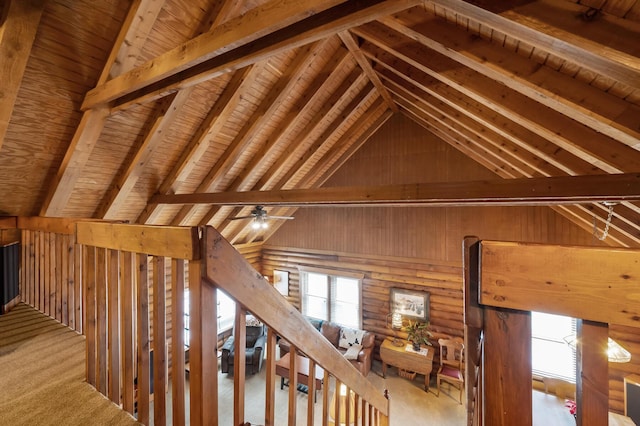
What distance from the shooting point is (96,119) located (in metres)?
2.89

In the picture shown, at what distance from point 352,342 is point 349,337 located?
5.6 inches

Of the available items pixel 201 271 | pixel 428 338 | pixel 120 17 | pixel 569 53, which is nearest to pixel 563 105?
pixel 569 53

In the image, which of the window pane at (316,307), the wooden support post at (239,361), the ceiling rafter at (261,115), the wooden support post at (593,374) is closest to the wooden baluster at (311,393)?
the wooden support post at (239,361)

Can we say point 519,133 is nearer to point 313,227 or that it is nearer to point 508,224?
point 508,224

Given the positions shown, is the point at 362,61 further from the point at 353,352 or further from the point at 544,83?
A: the point at 353,352

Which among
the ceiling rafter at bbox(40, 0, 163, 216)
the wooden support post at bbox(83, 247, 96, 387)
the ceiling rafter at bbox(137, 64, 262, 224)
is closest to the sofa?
the ceiling rafter at bbox(137, 64, 262, 224)

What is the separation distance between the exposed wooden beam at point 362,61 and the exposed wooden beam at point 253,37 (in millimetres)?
1643

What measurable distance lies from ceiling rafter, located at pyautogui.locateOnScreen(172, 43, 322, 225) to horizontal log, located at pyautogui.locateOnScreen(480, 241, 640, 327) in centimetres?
345

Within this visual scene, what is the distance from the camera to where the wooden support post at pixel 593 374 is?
2.26ft

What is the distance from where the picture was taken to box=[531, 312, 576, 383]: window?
541 cm

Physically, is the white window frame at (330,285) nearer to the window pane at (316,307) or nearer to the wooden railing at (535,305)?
the window pane at (316,307)

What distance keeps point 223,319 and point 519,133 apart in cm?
802

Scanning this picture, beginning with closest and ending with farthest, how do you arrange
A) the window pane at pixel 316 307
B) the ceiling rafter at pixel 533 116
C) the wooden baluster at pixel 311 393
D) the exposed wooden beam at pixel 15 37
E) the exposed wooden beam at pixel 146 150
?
the wooden baluster at pixel 311 393
the exposed wooden beam at pixel 15 37
the ceiling rafter at pixel 533 116
the exposed wooden beam at pixel 146 150
the window pane at pixel 316 307

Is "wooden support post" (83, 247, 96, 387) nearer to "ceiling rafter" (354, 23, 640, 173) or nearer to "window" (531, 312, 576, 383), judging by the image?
"ceiling rafter" (354, 23, 640, 173)
